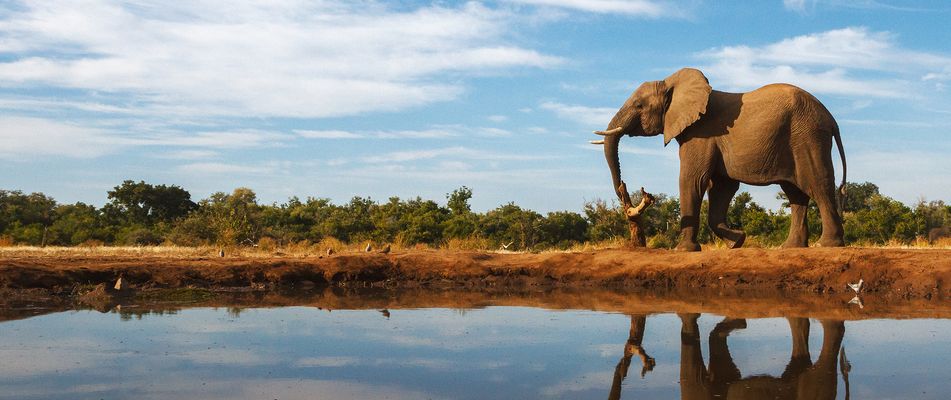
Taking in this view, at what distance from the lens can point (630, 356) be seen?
9.30 metres

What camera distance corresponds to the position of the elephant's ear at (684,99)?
56.6 feet

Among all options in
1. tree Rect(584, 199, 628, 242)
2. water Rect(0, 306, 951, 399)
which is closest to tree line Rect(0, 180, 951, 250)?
tree Rect(584, 199, 628, 242)

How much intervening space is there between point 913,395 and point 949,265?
825 centimetres

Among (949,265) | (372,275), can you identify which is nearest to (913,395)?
(949,265)

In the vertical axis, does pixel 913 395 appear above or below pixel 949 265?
below

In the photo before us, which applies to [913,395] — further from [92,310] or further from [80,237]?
[80,237]

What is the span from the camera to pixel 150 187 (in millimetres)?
45094

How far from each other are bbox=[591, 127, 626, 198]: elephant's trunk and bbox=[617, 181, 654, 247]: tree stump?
0.09m

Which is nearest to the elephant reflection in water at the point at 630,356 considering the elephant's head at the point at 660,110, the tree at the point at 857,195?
the elephant's head at the point at 660,110

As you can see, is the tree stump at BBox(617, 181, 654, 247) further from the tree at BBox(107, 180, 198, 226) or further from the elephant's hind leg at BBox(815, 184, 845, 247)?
the tree at BBox(107, 180, 198, 226)

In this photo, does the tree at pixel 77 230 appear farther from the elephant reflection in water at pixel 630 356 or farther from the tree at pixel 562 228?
the elephant reflection in water at pixel 630 356

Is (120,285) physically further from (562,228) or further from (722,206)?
(562,228)

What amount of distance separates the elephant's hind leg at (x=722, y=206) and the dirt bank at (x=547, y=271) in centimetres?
140

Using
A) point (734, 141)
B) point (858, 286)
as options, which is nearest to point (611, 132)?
point (734, 141)
